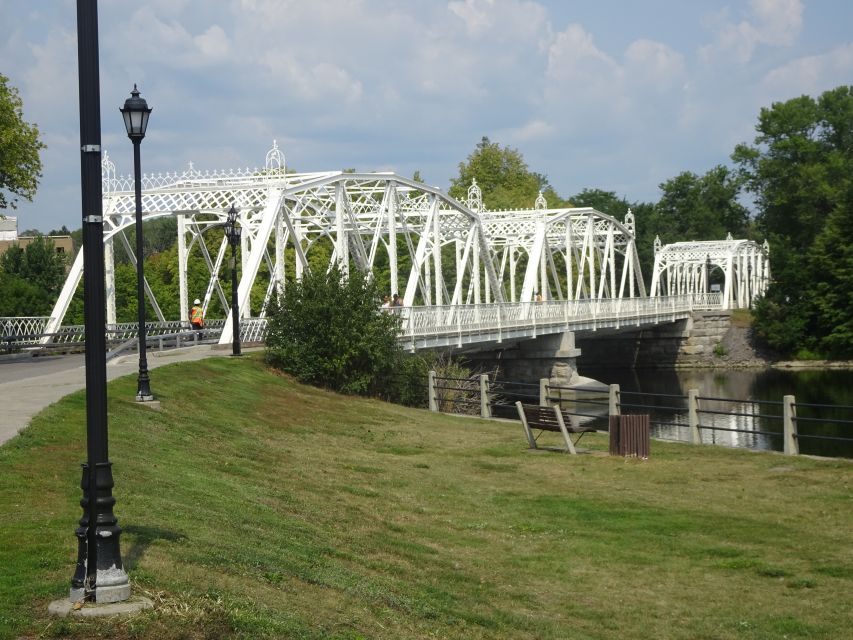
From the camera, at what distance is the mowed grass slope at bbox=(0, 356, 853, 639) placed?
8.65 m

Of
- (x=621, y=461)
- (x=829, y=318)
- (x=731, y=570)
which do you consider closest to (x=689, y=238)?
(x=829, y=318)

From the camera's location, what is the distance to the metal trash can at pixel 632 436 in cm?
2041

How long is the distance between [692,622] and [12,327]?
36.8 metres

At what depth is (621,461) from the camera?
66.3 ft

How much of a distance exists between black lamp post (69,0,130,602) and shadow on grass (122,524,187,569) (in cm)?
81

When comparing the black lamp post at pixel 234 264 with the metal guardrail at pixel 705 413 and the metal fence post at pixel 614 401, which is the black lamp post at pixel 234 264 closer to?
the metal guardrail at pixel 705 413

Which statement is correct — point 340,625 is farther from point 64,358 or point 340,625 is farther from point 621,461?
point 64,358

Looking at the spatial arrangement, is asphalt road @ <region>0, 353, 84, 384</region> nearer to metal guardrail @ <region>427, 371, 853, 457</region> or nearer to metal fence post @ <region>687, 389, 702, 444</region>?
metal guardrail @ <region>427, 371, 853, 457</region>

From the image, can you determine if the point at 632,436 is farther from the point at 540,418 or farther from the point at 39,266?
the point at 39,266

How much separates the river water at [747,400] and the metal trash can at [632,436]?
1561 millimetres

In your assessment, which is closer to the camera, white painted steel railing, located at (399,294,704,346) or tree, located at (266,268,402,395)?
tree, located at (266,268,402,395)

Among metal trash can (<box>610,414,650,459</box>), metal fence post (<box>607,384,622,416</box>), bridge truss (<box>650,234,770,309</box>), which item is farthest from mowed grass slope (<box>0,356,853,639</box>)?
bridge truss (<box>650,234,770,309</box>)

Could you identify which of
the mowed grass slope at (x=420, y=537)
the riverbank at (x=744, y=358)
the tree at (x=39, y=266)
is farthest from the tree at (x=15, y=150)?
the riverbank at (x=744, y=358)

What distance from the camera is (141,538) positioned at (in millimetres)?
9578
